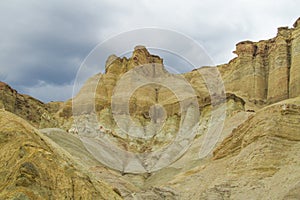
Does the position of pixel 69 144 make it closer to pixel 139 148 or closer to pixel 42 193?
pixel 139 148

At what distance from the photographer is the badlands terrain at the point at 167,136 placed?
18.9 meters

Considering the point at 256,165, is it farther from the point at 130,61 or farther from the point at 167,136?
the point at 130,61

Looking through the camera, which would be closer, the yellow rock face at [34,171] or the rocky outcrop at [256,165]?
the yellow rock face at [34,171]

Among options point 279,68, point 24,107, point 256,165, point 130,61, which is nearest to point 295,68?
point 279,68

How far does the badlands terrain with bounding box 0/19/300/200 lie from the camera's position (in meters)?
18.9

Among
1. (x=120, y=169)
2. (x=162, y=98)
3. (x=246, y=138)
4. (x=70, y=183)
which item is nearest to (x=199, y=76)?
(x=162, y=98)

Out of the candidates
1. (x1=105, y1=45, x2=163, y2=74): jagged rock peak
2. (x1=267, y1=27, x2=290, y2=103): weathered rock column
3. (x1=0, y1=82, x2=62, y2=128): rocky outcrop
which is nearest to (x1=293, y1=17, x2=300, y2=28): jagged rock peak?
(x1=267, y1=27, x2=290, y2=103): weathered rock column

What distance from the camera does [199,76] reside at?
115 m

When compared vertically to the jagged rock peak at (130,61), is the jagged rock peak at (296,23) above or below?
above

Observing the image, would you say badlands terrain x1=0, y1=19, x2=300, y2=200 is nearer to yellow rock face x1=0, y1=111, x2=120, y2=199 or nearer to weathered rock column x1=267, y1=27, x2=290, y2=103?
yellow rock face x1=0, y1=111, x2=120, y2=199

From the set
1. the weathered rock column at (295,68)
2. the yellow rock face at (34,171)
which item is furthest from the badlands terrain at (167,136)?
the weathered rock column at (295,68)

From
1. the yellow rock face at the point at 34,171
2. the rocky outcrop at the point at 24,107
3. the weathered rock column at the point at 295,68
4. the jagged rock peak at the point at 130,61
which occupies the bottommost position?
the yellow rock face at the point at 34,171

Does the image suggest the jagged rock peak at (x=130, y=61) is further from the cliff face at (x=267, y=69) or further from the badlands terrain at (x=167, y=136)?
the cliff face at (x=267, y=69)

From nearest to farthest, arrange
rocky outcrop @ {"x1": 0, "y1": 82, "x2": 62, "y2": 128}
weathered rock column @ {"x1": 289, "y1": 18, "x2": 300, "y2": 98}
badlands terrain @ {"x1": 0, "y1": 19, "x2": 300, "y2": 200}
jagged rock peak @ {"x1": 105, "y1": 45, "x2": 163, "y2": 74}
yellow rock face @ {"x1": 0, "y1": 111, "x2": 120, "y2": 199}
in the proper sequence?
yellow rock face @ {"x1": 0, "y1": 111, "x2": 120, "y2": 199} → badlands terrain @ {"x1": 0, "y1": 19, "x2": 300, "y2": 200} → rocky outcrop @ {"x1": 0, "y1": 82, "x2": 62, "y2": 128} → weathered rock column @ {"x1": 289, "y1": 18, "x2": 300, "y2": 98} → jagged rock peak @ {"x1": 105, "y1": 45, "x2": 163, "y2": 74}
